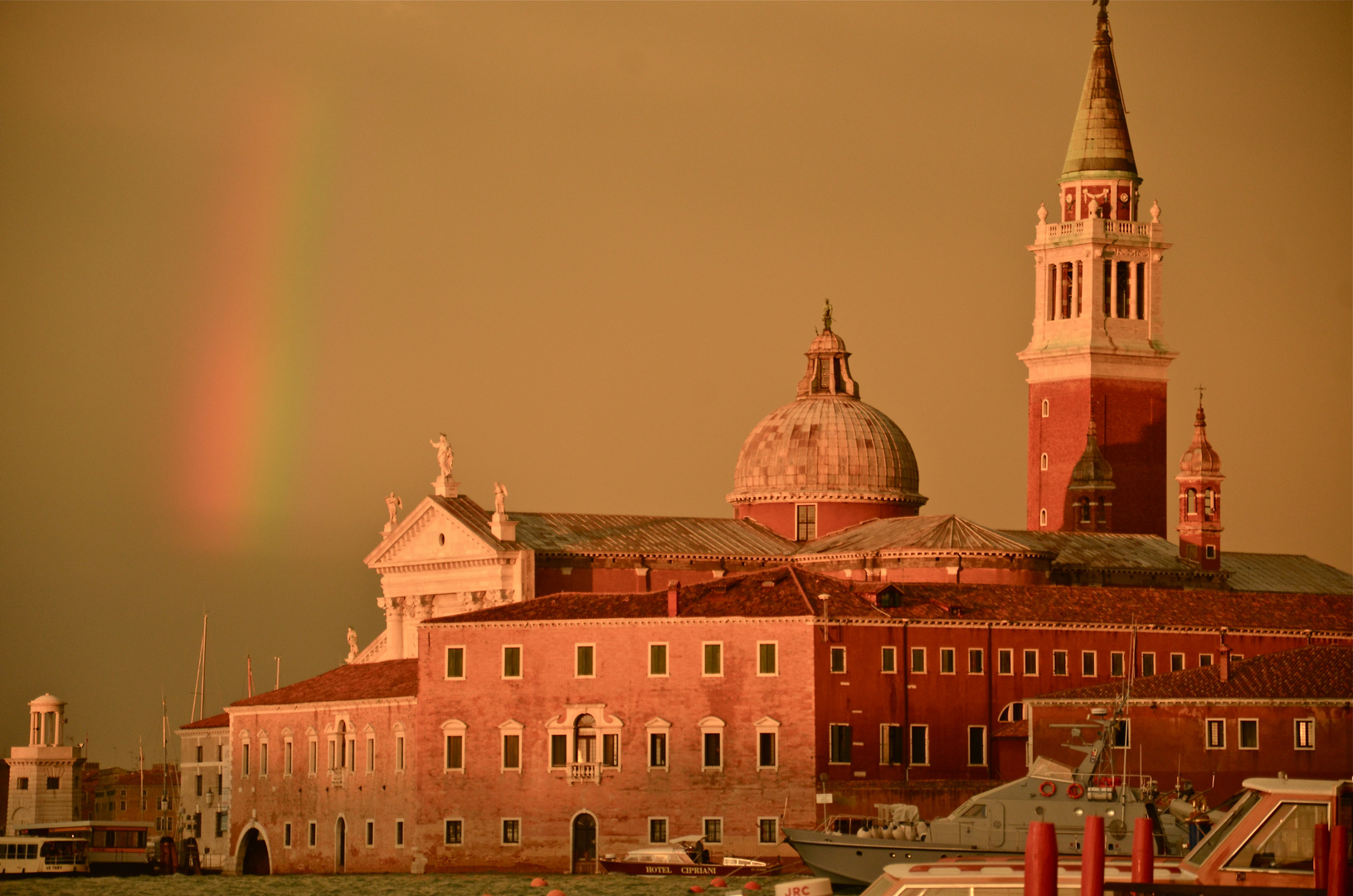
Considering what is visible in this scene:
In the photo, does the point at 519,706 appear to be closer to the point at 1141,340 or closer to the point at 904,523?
the point at 904,523

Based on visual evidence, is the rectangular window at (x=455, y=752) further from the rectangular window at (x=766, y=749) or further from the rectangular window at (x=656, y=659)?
the rectangular window at (x=766, y=749)

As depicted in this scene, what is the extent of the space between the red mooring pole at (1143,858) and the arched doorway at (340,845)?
3877cm

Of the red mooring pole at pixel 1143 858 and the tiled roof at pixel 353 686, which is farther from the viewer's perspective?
the tiled roof at pixel 353 686

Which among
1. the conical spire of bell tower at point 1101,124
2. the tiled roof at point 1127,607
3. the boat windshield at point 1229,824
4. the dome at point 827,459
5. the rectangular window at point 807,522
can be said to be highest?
the conical spire of bell tower at point 1101,124

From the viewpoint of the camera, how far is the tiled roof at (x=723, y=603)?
179 feet

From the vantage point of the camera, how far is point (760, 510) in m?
70.2

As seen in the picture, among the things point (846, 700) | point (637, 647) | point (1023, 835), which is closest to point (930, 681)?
point (846, 700)

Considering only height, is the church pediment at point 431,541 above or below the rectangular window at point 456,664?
above

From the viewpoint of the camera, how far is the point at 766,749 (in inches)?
2114

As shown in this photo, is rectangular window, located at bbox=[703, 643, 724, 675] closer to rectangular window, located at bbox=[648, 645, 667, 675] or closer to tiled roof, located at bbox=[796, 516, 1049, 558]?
rectangular window, located at bbox=[648, 645, 667, 675]

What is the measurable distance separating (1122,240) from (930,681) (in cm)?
2460

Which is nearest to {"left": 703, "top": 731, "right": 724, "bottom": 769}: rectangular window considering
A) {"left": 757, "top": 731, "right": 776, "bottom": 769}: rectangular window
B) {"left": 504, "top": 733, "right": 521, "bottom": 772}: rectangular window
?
{"left": 757, "top": 731, "right": 776, "bottom": 769}: rectangular window

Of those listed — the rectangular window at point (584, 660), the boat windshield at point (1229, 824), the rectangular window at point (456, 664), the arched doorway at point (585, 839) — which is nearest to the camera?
the boat windshield at point (1229, 824)

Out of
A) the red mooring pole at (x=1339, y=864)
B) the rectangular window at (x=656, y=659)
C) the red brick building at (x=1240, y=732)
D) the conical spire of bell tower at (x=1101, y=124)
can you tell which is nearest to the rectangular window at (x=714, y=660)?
the rectangular window at (x=656, y=659)
